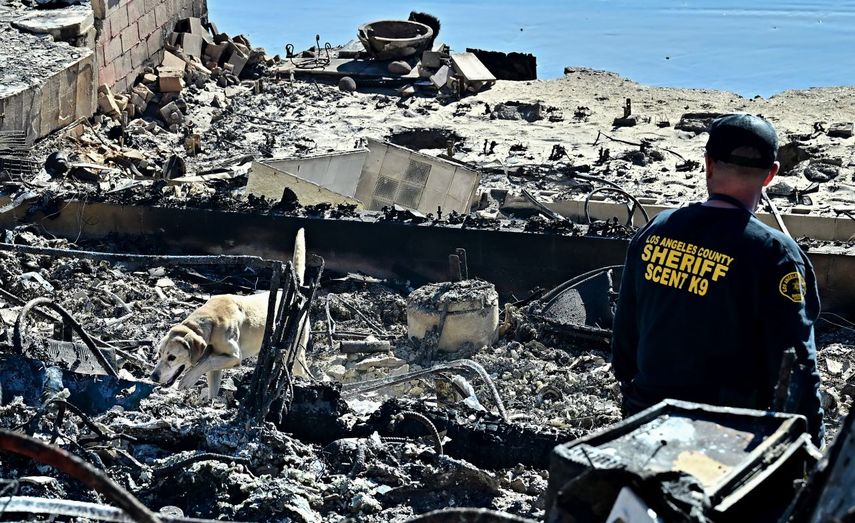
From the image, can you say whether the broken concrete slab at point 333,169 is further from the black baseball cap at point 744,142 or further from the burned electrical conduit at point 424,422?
the black baseball cap at point 744,142

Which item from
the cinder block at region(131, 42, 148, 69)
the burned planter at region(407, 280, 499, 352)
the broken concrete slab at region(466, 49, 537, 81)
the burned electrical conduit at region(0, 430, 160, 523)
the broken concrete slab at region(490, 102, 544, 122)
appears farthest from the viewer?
the broken concrete slab at region(466, 49, 537, 81)

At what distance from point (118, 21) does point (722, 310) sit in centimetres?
1659

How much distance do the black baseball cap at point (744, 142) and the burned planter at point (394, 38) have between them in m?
18.7

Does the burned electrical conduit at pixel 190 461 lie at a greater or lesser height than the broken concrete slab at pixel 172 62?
lesser

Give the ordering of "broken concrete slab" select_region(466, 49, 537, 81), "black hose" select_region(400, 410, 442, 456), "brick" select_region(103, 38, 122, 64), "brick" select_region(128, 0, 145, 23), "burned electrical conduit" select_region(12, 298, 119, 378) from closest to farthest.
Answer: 1. "black hose" select_region(400, 410, 442, 456)
2. "burned electrical conduit" select_region(12, 298, 119, 378)
3. "brick" select_region(103, 38, 122, 64)
4. "brick" select_region(128, 0, 145, 23)
5. "broken concrete slab" select_region(466, 49, 537, 81)

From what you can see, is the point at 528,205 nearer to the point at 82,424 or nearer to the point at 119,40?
the point at 82,424

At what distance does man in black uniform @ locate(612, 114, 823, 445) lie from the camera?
324cm

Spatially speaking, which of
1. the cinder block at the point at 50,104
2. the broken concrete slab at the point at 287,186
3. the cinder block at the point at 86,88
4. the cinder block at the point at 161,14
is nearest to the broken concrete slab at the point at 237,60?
the cinder block at the point at 161,14

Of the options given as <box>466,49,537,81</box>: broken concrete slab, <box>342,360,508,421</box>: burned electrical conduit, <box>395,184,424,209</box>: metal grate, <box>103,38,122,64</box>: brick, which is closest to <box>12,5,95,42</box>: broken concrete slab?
<box>103,38,122,64</box>: brick

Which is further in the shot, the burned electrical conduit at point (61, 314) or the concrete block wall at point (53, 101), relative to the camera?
the concrete block wall at point (53, 101)

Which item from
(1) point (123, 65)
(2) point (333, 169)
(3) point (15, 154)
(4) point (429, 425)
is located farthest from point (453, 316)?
(1) point (123, 65)

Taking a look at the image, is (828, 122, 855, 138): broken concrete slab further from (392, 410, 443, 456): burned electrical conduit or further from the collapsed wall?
(392, 410, 443, 456): burned electrical conduit

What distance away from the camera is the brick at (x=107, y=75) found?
1756 cm

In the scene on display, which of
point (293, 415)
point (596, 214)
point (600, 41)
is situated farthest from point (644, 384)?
point (600, 41)
